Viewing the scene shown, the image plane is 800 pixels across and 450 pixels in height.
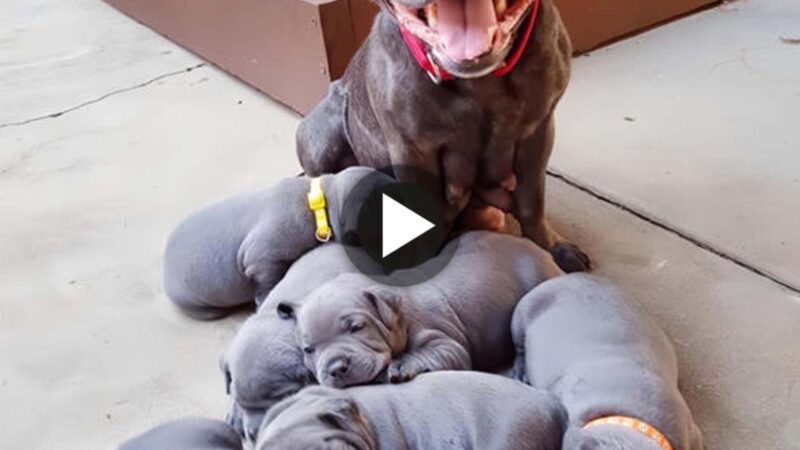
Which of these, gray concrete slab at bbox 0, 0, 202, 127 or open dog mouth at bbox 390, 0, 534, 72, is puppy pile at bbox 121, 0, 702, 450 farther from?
gray concrete slab at bbox 0, 0, 202, 127

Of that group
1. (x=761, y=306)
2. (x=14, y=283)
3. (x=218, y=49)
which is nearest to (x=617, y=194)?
(x=761, y=306)

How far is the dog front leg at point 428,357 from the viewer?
56.5 inches

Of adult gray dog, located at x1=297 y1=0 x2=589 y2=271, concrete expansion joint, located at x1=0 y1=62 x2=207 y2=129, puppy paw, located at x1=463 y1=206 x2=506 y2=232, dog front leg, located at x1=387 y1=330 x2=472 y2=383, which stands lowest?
concrete expansion joint, located at x1=0 y1=62 x2=207 y2=129

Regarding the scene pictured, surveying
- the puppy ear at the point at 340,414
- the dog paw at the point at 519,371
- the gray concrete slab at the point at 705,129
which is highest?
the puppy ear at the point at 340,414

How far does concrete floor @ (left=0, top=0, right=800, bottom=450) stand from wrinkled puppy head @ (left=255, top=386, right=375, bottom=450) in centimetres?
41

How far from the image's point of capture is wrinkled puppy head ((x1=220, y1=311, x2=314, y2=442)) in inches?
58.3

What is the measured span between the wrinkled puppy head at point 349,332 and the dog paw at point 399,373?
0.01 metres

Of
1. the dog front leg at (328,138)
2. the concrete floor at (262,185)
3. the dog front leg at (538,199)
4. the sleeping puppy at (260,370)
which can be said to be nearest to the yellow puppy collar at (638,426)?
the concrete floor at (262,185)

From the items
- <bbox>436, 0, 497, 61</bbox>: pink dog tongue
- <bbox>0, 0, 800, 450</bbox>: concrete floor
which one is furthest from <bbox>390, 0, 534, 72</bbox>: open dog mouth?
<bbox>0, 0, 800, 450</bbox>: concrete floor

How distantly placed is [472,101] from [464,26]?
6.7 inches

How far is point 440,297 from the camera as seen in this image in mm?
1612

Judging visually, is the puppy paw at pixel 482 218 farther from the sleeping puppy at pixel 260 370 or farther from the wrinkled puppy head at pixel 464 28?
the sleeping puppy at pixel 260 370

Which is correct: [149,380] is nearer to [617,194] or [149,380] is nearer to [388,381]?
[388,381]

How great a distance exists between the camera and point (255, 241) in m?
1.79
